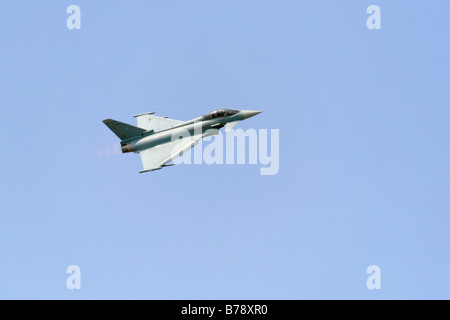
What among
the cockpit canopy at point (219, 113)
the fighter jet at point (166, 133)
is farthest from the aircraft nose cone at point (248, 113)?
the cockpit canopy at point (219, 113)

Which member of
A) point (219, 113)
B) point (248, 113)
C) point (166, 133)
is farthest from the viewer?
point (248, 113)

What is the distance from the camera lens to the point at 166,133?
5147cm

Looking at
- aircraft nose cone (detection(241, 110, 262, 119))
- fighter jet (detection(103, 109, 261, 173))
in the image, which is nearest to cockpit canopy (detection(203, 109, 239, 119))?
fighter jet (detection(103, 109, 261, 173))

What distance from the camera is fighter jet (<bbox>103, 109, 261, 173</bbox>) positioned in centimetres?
5028

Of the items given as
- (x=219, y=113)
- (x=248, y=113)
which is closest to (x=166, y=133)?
(x=219, y=113)

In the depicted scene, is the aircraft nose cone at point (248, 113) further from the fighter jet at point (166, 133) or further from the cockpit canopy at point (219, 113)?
the cockpit canopy at point (219, 113)

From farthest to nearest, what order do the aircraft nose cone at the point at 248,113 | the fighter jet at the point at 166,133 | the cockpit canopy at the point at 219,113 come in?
the aircraft nose cone at the point at 248,113, the cockpit canopy at the point at 219,113, the fighter jet at the point at 166,133

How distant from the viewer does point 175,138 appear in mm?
51500

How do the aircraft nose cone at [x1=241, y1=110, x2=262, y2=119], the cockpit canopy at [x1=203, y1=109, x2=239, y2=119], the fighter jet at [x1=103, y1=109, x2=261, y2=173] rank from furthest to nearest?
1. the aircraft nose cone at [x1=241, y1=110, x2=262, y2=119]
2. the cockpit canopy at [x1=203, y1=109, x2=239, y2=119]
3. the fighter jet at [x1=103, y1=109, x2=261, y2=173]

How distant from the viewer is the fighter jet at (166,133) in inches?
1980

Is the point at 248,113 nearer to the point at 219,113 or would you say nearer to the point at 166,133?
the point at 219,113

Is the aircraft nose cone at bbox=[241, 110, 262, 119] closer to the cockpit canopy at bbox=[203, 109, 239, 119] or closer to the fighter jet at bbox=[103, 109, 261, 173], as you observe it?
the fighter jet at bbox=[103, 109, 261, 173]

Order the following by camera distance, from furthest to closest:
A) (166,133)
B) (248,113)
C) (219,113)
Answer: (248,113)
(219,113)
(166,133)
